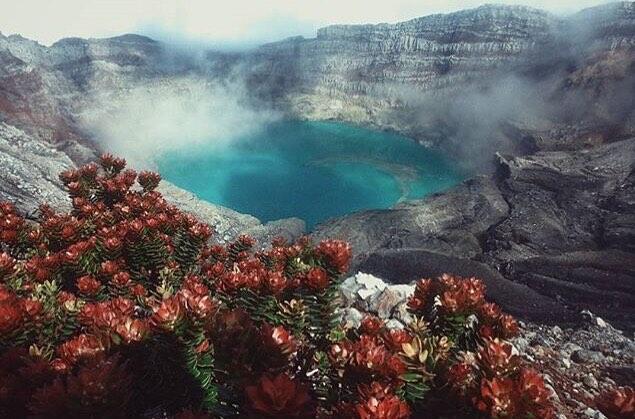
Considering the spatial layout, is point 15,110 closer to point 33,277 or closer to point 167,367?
point 33,277

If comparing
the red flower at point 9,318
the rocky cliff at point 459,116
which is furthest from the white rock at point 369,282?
the rocky cliff at point 459,116

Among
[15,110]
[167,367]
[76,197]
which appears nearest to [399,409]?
[167,367]

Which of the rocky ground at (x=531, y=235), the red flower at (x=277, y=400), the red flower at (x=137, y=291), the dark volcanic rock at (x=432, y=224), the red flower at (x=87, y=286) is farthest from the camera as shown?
the dark volcanic rock at (x=432, y=224)

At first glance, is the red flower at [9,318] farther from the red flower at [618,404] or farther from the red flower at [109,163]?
the red flower at [109,163]

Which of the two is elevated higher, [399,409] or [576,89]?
[399,409]

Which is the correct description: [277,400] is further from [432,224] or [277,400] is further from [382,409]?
[432,224]

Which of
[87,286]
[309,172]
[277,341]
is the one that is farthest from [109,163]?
[309,172]

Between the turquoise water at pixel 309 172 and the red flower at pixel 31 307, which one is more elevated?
the red flower at pixel 31 307
